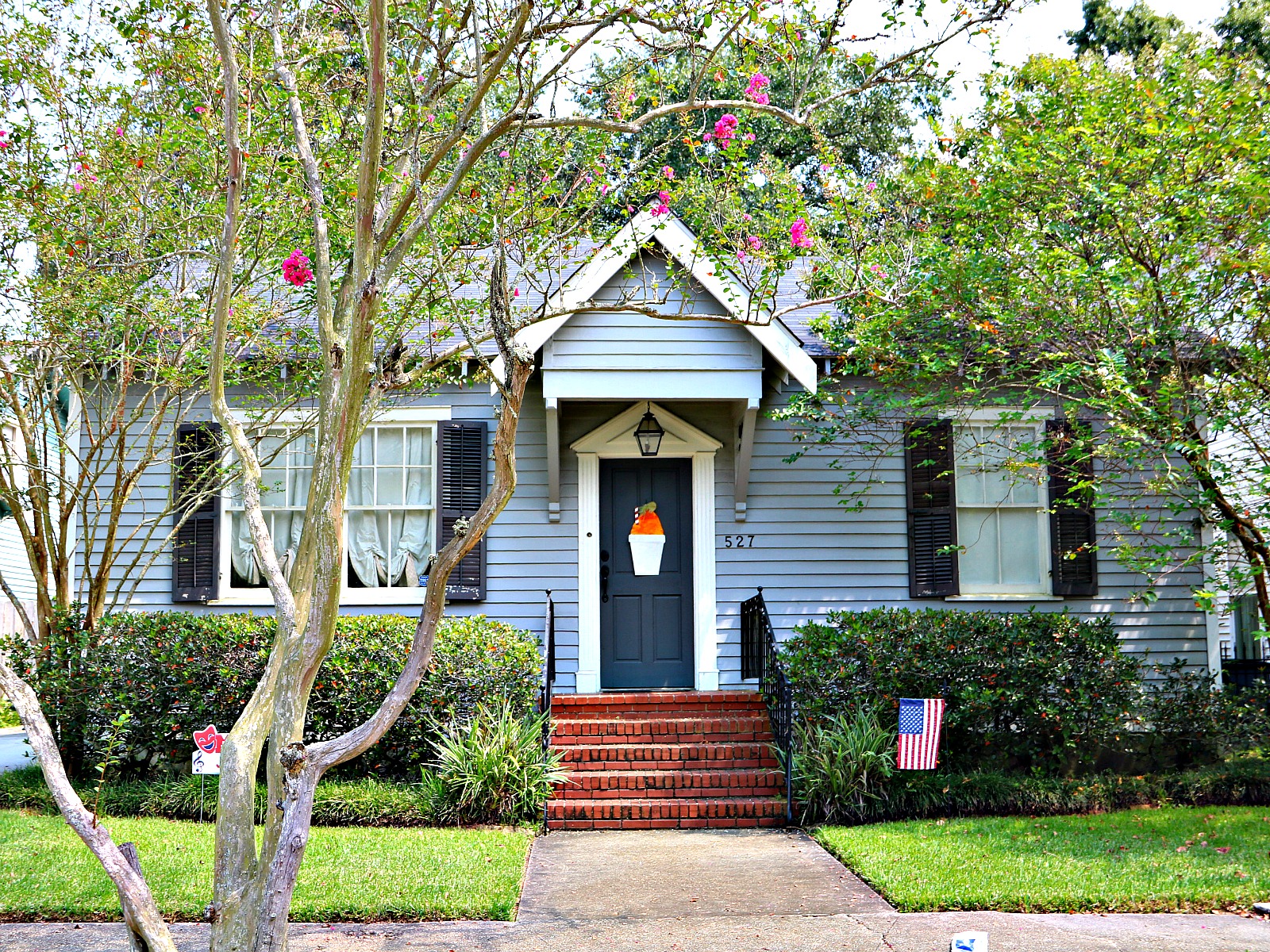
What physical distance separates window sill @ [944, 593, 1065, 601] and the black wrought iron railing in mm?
1684

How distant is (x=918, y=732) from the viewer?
7.61m

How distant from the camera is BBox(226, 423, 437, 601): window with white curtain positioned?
9.95 meters

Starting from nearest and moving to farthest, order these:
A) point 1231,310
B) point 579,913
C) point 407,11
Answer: point 579,913, point 407,11, point 1231,310

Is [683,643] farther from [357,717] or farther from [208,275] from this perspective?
[208,275]

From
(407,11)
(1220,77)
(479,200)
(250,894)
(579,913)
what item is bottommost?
(579,913)

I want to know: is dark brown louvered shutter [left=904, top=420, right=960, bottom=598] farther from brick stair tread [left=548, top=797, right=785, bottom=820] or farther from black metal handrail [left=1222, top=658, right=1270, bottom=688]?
black metal handrail [left=1222, top=658, right=1270, bottom=688]

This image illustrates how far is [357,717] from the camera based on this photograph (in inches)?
322

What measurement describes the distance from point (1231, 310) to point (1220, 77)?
1738 mm

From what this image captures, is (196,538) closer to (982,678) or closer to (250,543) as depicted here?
(250,543)

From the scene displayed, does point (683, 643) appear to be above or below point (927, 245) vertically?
below

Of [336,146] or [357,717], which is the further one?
[357,717]

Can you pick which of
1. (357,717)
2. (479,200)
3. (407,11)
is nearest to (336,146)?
(479,200)

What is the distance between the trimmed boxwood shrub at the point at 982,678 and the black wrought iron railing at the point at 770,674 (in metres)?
0.14

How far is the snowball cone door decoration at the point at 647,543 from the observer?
7.88 metres
